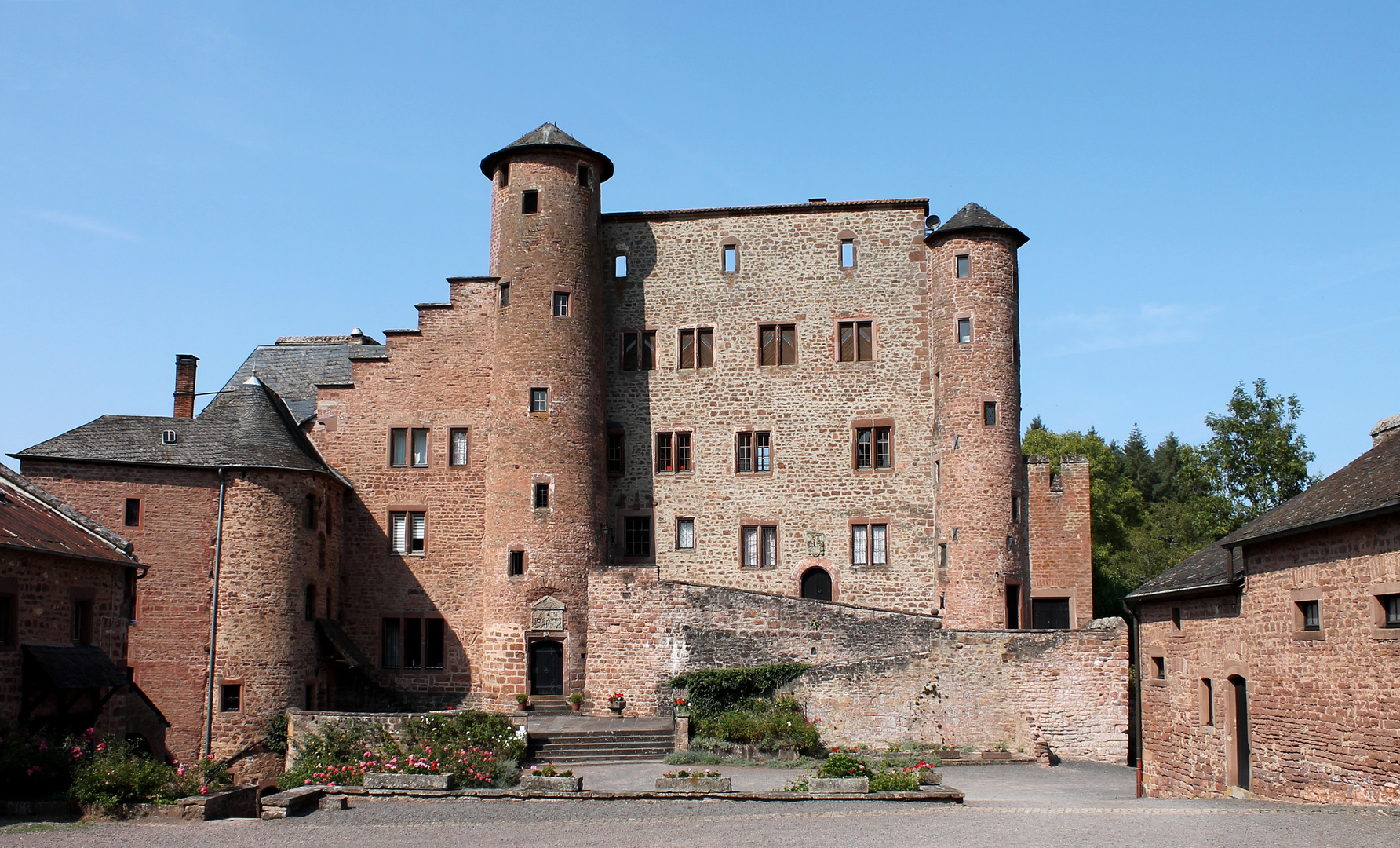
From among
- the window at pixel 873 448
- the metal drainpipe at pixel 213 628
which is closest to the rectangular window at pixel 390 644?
the metal drainpipe at pixel 213 628

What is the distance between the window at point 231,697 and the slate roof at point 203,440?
509 centimetres

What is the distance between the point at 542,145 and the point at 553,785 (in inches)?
754

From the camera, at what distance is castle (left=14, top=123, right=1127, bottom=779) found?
90.7ft

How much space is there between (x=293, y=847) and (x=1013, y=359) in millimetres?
23075

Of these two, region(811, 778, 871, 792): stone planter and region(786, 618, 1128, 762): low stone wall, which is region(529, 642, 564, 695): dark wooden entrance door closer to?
region(786, 618, 1128, 762): low stone wall

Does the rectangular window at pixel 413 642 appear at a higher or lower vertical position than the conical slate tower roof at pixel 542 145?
lower

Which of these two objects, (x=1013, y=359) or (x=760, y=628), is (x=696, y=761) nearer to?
(x=760, y=628)

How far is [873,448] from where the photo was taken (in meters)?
32.3

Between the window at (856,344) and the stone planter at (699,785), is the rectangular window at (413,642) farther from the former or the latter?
the stone planter at (699,785)

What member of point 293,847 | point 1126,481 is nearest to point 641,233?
point 293,847

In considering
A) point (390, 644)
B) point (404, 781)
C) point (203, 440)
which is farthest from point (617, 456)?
point (404, 781)


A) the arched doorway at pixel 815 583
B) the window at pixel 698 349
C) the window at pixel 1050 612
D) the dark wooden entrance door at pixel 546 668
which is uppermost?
the window at pixel 698 349

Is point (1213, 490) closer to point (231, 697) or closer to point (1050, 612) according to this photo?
point (1050, 612)

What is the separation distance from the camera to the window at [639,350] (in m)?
33.4
